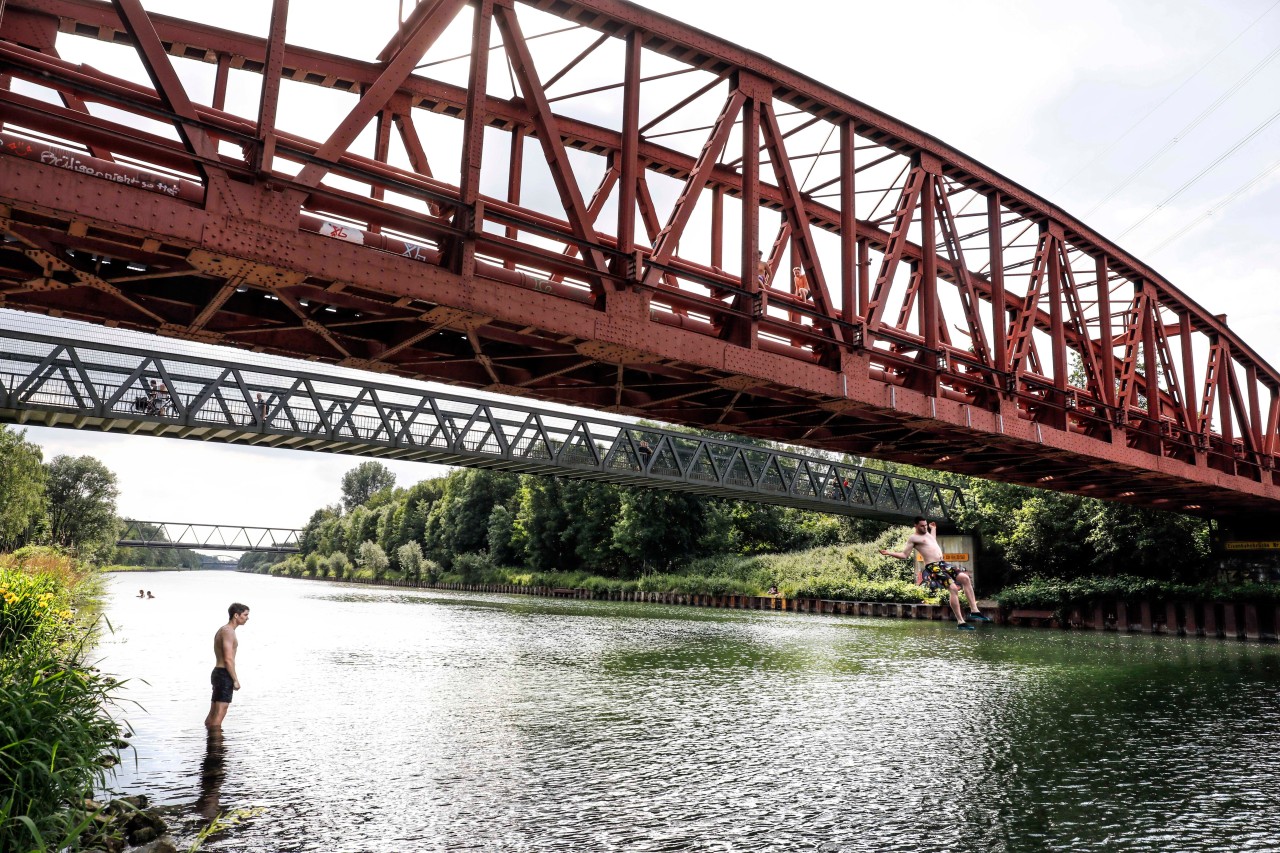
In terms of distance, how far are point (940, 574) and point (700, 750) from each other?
17.0ft

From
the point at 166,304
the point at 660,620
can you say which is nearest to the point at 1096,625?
the point at 660,620

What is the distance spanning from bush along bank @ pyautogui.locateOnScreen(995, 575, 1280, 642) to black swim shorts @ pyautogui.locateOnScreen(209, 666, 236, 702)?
43952 millimetres

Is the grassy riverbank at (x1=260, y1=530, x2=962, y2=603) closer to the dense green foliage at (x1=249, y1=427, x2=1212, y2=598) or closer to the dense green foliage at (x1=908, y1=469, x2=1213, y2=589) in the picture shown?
the dense green foliage at (x1=249, y1=427, x2=1212, y2=598)

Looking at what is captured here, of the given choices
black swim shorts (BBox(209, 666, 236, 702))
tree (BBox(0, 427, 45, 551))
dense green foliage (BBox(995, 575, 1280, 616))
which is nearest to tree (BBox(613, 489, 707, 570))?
dense green foliage (BBox(995, 575, 1280, 616))

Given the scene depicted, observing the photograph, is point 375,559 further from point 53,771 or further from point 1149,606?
point 53,771

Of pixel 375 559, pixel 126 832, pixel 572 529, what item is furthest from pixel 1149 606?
pixel 375 559

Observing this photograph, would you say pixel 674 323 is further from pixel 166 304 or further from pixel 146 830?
pixel 146 830

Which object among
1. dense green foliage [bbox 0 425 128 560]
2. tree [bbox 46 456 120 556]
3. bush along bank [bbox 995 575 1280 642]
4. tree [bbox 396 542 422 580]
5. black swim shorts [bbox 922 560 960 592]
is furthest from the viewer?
tree [bbox 396 542 422 580]

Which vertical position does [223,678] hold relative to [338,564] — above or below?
above

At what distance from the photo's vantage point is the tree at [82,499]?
80.8 metres

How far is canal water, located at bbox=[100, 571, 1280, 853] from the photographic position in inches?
384

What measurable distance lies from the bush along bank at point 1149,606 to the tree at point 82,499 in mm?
75845

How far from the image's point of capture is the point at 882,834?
383 inches

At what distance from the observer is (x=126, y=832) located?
28.6 feet
